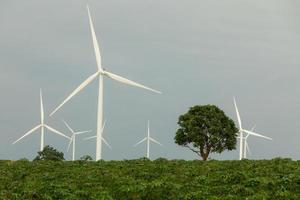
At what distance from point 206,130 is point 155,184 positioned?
4732 cm

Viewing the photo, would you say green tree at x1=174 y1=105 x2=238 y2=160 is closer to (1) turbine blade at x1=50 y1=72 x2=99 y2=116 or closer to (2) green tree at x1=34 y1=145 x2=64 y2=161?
(1) turbine blade at x1=50 y1=72 x2=99 y2=116

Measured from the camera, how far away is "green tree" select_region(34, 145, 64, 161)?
341 feet

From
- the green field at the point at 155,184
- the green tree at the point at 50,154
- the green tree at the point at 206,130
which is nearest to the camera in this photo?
the green field at the point at 155,184

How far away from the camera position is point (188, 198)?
24250mm

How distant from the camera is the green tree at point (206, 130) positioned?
73312 mm

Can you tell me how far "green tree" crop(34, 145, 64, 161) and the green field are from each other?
66.6 m

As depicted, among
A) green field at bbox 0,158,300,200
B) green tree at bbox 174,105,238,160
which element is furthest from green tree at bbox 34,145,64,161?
green field at bbox 0,158,300,200

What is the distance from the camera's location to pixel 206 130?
7356 cm

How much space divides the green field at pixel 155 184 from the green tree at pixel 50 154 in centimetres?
6664

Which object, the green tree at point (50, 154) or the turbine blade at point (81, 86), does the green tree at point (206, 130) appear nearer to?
the turbine blade at point (81, 86)

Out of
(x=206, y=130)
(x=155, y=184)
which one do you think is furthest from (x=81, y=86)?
(x=155, y=184)

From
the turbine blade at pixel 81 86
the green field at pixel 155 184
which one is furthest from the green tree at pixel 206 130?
the green field at pixel 155 184

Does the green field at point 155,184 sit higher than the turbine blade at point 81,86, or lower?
lower

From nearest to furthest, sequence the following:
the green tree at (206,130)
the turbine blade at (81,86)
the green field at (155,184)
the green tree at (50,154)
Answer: the green field at (155,184), the turbine blade at (81,86), the green tree at (206,130), the green tree at (50,154)
